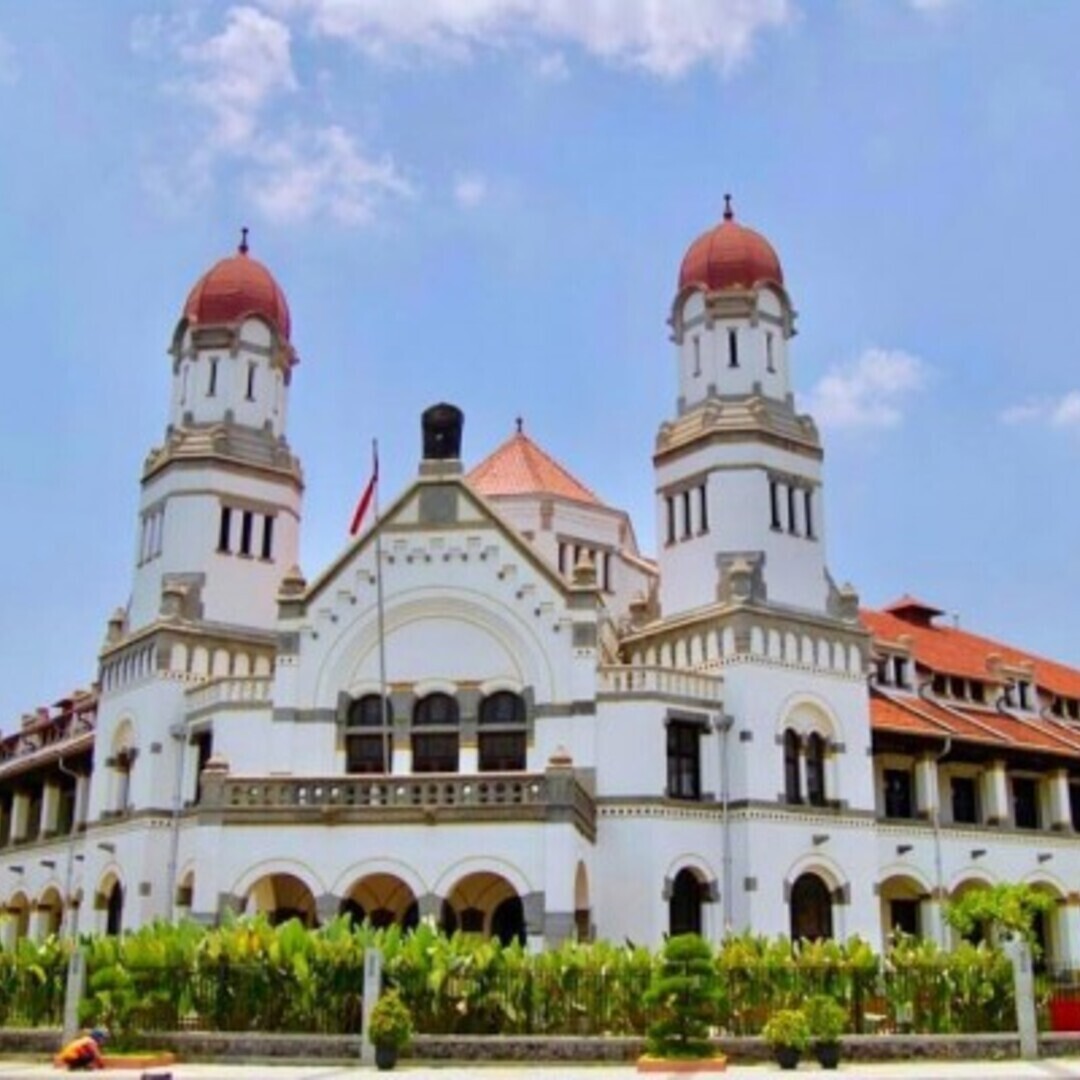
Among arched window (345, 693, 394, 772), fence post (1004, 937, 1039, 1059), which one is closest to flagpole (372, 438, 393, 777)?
arched window (345, 693, 394, 772)

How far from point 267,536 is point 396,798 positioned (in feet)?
46.6

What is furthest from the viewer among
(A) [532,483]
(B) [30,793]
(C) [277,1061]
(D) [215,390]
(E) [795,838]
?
(B) [30,793]

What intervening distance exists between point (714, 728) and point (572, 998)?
47.1 feet

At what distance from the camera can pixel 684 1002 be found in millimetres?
24766

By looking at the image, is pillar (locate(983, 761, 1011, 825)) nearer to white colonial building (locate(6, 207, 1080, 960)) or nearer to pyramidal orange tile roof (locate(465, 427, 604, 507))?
white colonial building (locate(6, 207, 1080, 960))

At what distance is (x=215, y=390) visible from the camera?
46906 mm

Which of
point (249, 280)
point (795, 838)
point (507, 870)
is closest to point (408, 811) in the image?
point (507, 870)

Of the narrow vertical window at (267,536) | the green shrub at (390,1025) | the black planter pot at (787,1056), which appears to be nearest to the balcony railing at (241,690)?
the narrow vertical window at (267,536)

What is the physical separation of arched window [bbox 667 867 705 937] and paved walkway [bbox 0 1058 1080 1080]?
13282mm

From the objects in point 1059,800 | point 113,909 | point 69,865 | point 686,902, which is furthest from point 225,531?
point 1059,800

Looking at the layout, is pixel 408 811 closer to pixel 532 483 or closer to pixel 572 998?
pixel 572 998

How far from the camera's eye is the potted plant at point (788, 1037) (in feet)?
81.0

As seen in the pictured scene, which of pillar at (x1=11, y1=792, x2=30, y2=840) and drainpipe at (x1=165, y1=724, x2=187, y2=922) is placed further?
pillar at (x1=11, y1=792, x2=30, y2=840)

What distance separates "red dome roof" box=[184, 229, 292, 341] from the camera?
47094 millimetres
